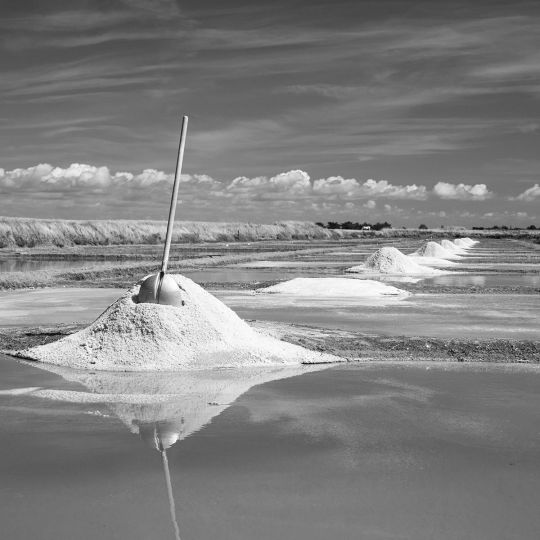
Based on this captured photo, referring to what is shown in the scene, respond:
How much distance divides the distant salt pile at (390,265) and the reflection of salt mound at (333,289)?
7.19 metres

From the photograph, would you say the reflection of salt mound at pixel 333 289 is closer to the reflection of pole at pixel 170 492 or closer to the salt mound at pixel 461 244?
the reflection of pole at pixel 170 492

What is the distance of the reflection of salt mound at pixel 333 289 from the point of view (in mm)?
15812

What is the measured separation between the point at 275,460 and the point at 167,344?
3338 millimetres

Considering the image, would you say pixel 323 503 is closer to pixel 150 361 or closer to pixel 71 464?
pixel 71 464

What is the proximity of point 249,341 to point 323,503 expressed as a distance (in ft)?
14.1

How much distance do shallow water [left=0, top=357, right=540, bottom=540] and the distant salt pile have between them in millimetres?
17213

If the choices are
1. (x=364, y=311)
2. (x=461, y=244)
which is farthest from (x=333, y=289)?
(x=461, y=244)

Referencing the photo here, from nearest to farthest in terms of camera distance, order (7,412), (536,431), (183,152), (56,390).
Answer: (536,431)
(7,412)
(56,390)
(183,152)

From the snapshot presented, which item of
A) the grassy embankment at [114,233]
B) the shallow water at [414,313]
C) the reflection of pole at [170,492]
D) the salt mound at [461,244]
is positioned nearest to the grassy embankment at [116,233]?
the grassy embankment at [114,233]

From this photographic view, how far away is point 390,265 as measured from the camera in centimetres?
2411

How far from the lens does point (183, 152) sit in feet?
30.9

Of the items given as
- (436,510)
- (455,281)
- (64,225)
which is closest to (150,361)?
(436,510)

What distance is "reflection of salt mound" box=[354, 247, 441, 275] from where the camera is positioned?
23984 mm

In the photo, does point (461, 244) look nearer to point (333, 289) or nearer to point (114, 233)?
point (114, 233)
